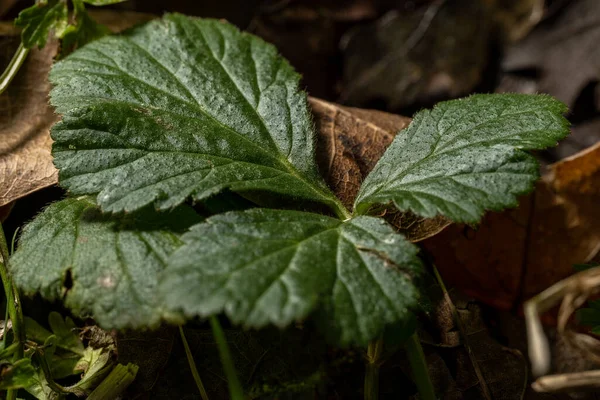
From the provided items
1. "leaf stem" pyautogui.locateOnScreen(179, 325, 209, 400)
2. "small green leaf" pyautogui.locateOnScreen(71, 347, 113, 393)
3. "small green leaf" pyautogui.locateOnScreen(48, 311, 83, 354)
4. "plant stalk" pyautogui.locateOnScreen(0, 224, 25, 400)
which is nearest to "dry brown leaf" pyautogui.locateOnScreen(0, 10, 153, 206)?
"plant stalk" pyautogui.locateOnScreen(0, 224, 25, 400)

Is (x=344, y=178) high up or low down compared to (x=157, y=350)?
up

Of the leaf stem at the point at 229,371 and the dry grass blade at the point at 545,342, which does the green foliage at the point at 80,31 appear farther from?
the dry grass blade at the point at 545,342

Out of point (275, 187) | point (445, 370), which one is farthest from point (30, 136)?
point (445, 370)

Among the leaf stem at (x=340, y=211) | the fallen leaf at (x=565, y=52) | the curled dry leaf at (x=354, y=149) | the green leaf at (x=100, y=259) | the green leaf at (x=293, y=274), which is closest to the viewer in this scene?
the green leaf at (x=293, y=274)

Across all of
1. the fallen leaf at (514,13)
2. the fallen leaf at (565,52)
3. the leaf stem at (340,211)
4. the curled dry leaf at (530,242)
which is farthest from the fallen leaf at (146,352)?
the fallen leaf at (514,13)

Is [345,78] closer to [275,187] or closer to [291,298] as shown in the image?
[275,187]

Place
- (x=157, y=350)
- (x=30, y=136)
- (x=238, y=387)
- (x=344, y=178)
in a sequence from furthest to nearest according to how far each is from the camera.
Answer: (x=30, y=136) → (x=344, y=178) → (x=157, y=350) → (x=238, y=387)

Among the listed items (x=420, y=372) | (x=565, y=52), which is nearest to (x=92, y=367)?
Result: (x=420, y=372)
